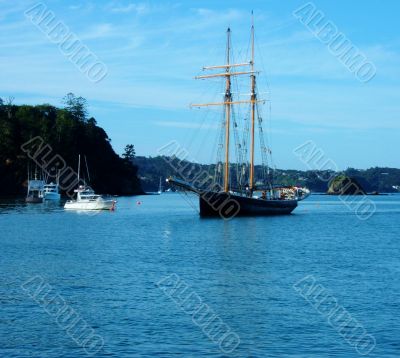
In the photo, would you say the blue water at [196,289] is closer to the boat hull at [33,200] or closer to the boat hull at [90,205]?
the boat hull at [90,205]

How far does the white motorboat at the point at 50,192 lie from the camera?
502ft

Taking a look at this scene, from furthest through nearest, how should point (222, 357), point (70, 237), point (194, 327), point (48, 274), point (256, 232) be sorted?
point (256, 232) < point (70, 237) < point (48, 274) < point (194, 327) < point (222, 357)

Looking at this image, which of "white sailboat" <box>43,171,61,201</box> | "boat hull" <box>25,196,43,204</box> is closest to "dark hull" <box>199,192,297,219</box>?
"boat hull" <box>25,196,43,204</box>

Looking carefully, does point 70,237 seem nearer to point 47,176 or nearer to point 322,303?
point 322,303

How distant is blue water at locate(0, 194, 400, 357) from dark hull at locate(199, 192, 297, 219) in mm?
21263

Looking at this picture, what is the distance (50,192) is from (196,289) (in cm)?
12569

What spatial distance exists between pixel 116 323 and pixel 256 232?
43543mm

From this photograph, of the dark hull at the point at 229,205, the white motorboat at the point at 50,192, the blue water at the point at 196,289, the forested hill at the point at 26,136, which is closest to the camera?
the blue water at the point at 196,289

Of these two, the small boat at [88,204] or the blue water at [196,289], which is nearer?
the blue water at [196,289]

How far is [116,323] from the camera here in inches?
1022

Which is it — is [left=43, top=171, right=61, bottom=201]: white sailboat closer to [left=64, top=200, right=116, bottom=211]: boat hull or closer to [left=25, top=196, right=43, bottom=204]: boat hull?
[left=25, top=196, right=43, bottom=204]: boat hull

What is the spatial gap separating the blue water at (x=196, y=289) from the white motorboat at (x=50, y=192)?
8896 cm

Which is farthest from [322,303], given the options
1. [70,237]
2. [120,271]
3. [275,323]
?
[70,237]

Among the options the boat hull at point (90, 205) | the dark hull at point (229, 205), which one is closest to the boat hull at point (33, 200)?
the boat hull at point (90, 205)
